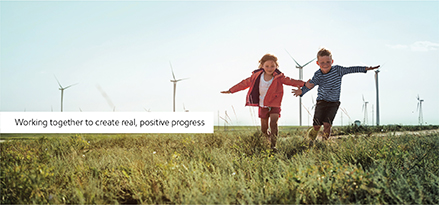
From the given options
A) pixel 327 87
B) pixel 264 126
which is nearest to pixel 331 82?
pixel 327 87

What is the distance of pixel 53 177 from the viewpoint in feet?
10.8

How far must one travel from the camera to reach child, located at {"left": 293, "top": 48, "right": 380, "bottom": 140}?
5.57 m

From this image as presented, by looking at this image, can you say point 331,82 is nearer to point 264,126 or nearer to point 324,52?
point 324,52

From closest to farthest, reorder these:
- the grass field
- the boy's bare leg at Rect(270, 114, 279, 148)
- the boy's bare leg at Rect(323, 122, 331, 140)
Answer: the grass field, the boy's bare leg at Rect(270, 114, 279, 148), the boy's bare leg at Rect(323, 122, 331, 140)

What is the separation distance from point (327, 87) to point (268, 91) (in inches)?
44.2

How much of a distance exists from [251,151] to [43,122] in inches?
194

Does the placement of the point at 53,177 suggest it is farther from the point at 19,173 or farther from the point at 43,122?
the point at 43,122

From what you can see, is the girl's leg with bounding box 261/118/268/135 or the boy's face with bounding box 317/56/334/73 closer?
the boy's face with bounding box 317/56/334/73

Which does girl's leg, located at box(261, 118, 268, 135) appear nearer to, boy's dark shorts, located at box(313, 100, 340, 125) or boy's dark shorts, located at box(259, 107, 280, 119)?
boy's dark shorts, located at box(259, 107, 280, 119)

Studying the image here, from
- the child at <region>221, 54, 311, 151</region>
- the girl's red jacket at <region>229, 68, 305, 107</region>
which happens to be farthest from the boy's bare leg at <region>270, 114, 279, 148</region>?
the girl's red jacket at <region>229, 68, 305, 107</region>

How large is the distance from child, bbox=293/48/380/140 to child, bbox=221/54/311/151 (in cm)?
33

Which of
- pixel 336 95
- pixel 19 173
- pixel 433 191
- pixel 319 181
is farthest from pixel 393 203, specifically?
pixel 19 173

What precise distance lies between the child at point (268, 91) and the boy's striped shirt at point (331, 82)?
0.32m

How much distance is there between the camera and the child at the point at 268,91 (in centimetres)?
558
